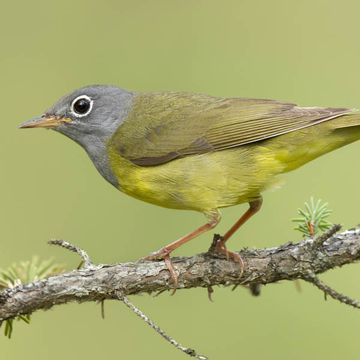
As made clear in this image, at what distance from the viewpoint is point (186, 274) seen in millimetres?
6082

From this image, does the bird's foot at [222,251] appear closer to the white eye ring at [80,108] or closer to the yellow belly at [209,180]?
the yellow belly at [209,180]

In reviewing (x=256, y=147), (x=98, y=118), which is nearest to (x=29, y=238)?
(x=98, y=118)

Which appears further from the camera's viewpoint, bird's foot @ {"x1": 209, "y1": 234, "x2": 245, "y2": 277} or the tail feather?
the tail feather

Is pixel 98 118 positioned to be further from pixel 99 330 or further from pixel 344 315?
pixel 344 315

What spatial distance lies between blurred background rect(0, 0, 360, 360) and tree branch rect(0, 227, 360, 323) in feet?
3.73

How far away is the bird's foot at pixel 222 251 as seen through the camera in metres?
6.10

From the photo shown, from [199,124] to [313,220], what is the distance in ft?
5.46

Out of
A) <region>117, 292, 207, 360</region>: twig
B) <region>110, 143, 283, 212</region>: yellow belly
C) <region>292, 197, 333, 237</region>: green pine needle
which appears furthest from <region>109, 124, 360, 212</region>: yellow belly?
<region>117, 292, 207, 360</region>: twig

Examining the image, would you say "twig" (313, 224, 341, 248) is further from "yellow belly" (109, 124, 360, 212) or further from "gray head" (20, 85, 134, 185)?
"gray head" (20, 85, 134, 185)

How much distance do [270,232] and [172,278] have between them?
3.06 meters

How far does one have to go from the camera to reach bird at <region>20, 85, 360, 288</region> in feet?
22.5

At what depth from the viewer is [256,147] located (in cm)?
698

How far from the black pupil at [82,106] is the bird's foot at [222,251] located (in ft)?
6.52

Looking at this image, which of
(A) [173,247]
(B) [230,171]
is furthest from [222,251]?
(B) [230,171]
